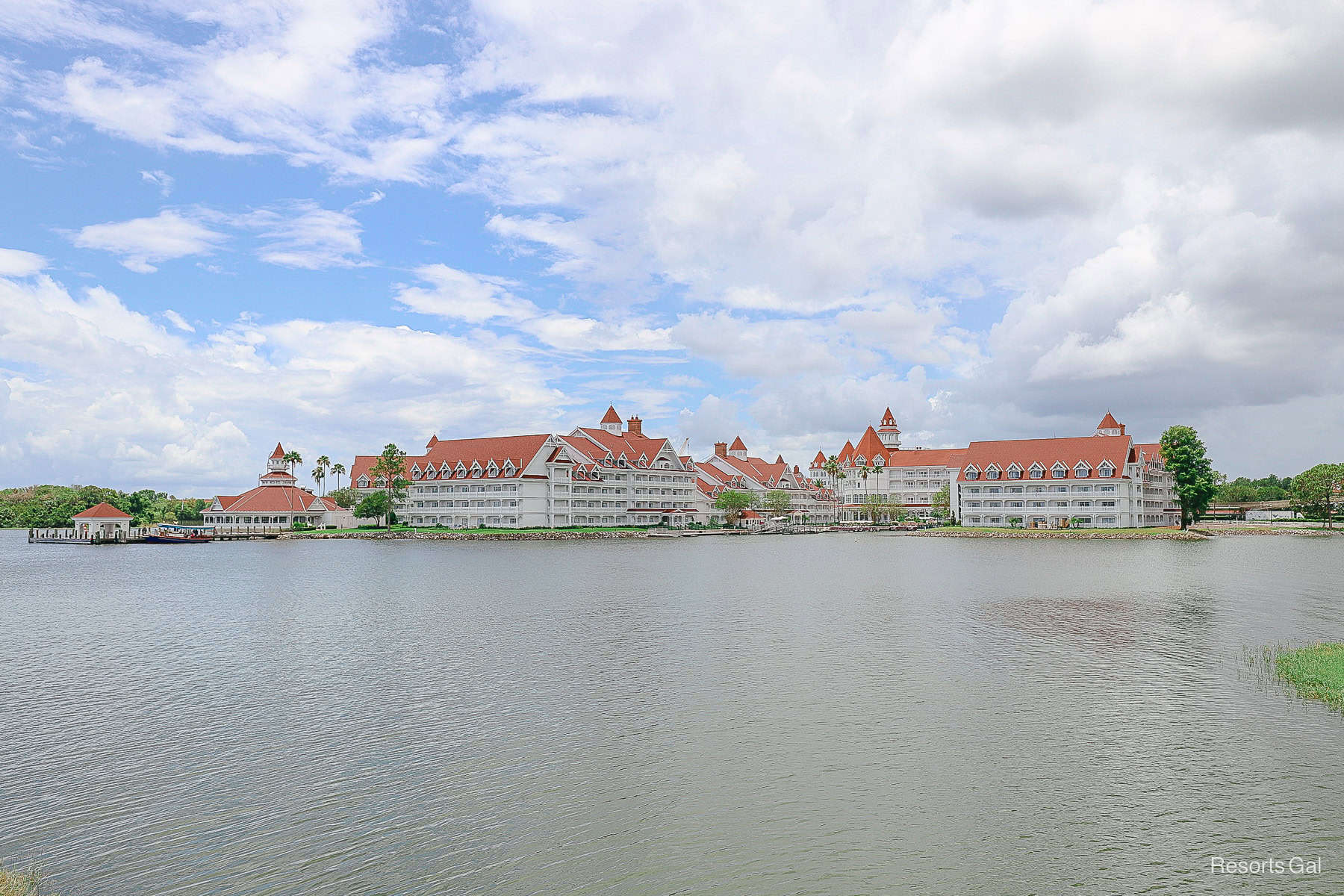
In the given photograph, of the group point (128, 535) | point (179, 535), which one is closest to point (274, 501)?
point (179, 535)

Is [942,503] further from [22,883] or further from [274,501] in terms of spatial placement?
[22,883]

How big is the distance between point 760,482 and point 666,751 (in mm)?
140699

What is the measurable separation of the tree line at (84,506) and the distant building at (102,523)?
20185mm

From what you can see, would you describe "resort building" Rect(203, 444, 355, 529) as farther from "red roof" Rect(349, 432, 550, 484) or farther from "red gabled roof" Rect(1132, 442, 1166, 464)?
"red gabled roof" Rect(1132, 442, 1166, 464)

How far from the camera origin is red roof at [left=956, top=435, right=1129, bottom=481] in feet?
351

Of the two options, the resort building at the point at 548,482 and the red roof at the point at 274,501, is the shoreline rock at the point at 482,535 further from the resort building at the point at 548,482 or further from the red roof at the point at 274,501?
the red roof at the point at 274,501

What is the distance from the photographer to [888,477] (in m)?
158

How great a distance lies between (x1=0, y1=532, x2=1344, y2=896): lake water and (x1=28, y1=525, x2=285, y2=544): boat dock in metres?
79.4

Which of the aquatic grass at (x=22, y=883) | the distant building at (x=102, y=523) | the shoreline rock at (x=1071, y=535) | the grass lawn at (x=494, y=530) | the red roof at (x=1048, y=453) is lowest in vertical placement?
the shoreline rock at (x=1071, y=535)

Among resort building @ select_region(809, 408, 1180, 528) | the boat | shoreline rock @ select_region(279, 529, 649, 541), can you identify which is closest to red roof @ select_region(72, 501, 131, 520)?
the boat

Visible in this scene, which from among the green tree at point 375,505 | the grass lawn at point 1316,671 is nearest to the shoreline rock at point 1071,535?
the green tree at point 375,505

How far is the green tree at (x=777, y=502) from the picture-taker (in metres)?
141

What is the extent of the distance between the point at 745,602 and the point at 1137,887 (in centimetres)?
2696

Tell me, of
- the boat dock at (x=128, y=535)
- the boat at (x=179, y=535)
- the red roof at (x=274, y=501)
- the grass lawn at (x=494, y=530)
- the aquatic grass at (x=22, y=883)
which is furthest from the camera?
the red roof at (x=274, y=501)
